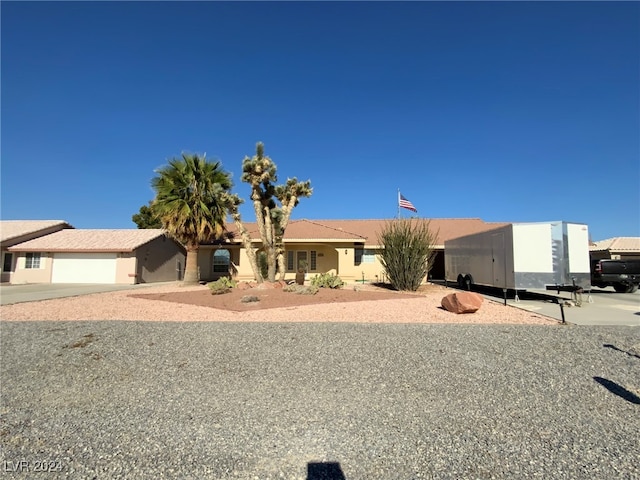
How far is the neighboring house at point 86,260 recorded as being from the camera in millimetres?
23766

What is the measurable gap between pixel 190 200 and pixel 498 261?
16.1 metres

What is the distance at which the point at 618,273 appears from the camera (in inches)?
679

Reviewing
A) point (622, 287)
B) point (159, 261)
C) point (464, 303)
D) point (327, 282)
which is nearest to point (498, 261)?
point (464, 303)

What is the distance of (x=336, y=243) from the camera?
2361 centimetres

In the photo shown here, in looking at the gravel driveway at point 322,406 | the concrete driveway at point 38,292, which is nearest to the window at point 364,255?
the concrete driveway at point 38,292

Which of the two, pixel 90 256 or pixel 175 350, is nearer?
pixel 175 350

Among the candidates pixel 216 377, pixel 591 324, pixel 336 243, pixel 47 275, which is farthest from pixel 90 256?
pixel 591 324

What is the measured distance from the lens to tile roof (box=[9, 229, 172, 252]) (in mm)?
23953

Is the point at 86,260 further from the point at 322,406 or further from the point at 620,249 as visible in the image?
the point at 620,249

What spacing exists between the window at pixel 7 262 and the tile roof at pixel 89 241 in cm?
87

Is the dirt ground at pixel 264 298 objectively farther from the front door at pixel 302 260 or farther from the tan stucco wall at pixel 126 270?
the tan stucco wall at pixel 126 270

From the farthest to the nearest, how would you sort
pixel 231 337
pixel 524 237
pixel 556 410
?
pixel 524 237, pixel 231 337, pixel 556 410

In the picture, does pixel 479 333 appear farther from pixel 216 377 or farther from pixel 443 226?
pixel 443 226

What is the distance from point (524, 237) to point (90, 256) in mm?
25176
